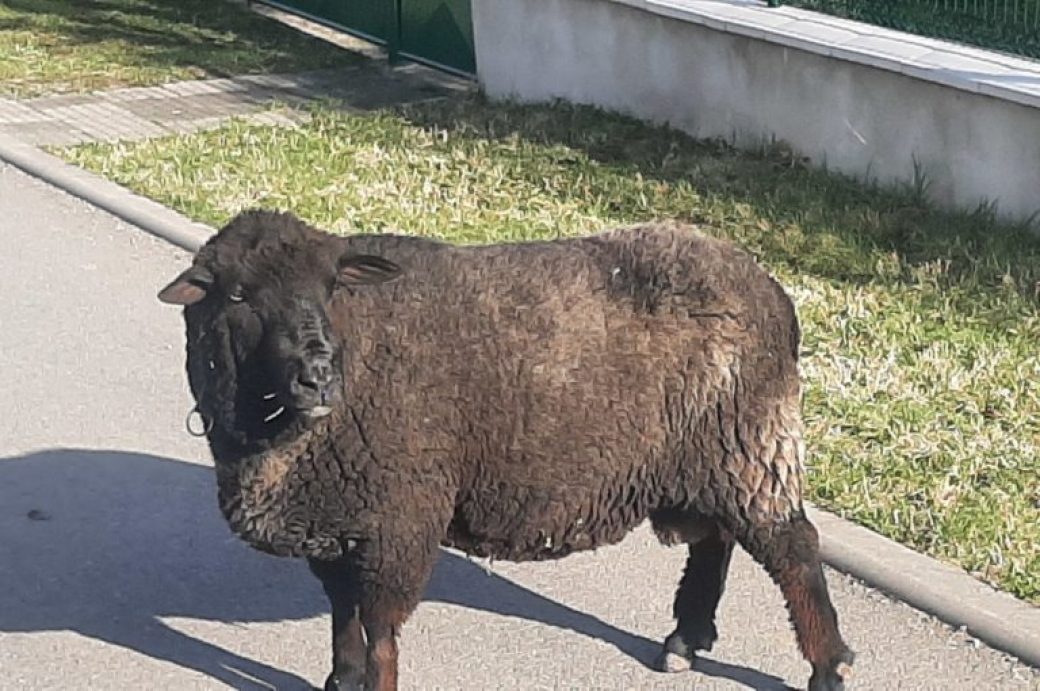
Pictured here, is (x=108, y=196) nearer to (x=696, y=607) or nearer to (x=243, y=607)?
(x=243, y=607)

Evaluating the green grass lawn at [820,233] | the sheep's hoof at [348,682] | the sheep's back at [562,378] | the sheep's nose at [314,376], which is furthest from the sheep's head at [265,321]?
the green grass lawn at [820,233]

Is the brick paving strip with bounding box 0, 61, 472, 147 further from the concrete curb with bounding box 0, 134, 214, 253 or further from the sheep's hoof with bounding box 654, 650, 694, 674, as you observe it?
the sheep's hoof with bounding box 654, 650, 694, 674

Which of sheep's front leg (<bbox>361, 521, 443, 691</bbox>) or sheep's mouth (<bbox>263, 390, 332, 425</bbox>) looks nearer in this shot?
sheep's mouth (<bbox>263, 390, 332, 425</bbox>)

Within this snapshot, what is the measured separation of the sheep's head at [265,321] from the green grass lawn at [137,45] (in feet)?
29.7

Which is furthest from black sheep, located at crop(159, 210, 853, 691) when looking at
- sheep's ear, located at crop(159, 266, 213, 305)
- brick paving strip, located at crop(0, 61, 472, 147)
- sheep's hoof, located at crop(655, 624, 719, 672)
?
brick paving strip, located at crop(0, 61, 472, 147)

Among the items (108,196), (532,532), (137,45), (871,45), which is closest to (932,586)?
(532,532)

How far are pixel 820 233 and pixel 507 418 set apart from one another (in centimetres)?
448

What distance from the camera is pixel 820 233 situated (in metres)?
8.66

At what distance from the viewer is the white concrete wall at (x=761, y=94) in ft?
28.7

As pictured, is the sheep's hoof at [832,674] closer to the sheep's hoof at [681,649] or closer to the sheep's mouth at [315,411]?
the sheep's hoof at [681,649]

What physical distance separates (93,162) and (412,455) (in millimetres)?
6606

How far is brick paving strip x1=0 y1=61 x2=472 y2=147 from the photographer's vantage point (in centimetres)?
1165

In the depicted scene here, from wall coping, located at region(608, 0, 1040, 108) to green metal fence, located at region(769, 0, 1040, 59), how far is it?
0.08 metres

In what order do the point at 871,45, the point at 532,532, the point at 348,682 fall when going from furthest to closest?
the point at 871,45 → the point at 348,682 → the point at 532,532
